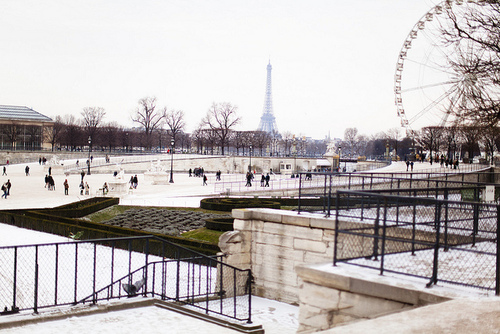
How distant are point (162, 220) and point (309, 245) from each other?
50.2ft

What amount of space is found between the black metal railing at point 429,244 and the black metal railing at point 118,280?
14.3 feet

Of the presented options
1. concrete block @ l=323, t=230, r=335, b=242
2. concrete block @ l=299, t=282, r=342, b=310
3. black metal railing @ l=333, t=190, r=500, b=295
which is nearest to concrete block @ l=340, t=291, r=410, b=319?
concrete block @ l=299, t=282, r=342, b=310

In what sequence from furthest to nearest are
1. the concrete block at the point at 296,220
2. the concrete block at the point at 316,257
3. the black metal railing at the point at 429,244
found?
the concrete block at the point at 296,220 < the concrete block at the point at 316,257 < the black metal railing at the point at 429,244

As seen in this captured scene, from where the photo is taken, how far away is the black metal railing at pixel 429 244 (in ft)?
24.1

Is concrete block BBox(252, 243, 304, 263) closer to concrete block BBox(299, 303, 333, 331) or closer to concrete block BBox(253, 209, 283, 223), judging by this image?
concrete block BBox(253, 209, 283, 223)

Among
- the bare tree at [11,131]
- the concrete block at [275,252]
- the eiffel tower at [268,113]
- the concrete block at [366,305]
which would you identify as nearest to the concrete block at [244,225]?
the concrete block at [275,252]

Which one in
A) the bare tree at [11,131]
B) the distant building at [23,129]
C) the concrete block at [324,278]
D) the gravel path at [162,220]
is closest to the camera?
the concrete block at [324,278]

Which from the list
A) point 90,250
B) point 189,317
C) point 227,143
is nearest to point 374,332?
point 189,317

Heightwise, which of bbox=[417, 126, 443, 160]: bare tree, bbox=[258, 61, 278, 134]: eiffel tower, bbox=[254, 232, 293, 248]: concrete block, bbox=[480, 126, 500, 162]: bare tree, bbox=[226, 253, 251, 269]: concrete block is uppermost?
bbox=[258, 61, 278, 134]: eiffel tower

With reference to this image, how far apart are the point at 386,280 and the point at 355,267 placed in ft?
2.56

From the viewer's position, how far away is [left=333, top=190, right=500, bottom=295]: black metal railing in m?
7.34

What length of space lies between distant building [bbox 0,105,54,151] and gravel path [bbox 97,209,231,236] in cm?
7145

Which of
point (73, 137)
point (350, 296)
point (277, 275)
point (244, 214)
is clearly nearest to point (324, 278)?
point (350, 296)

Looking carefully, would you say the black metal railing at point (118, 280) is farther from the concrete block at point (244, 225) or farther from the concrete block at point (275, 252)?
the concrete block at point (244, 225)
